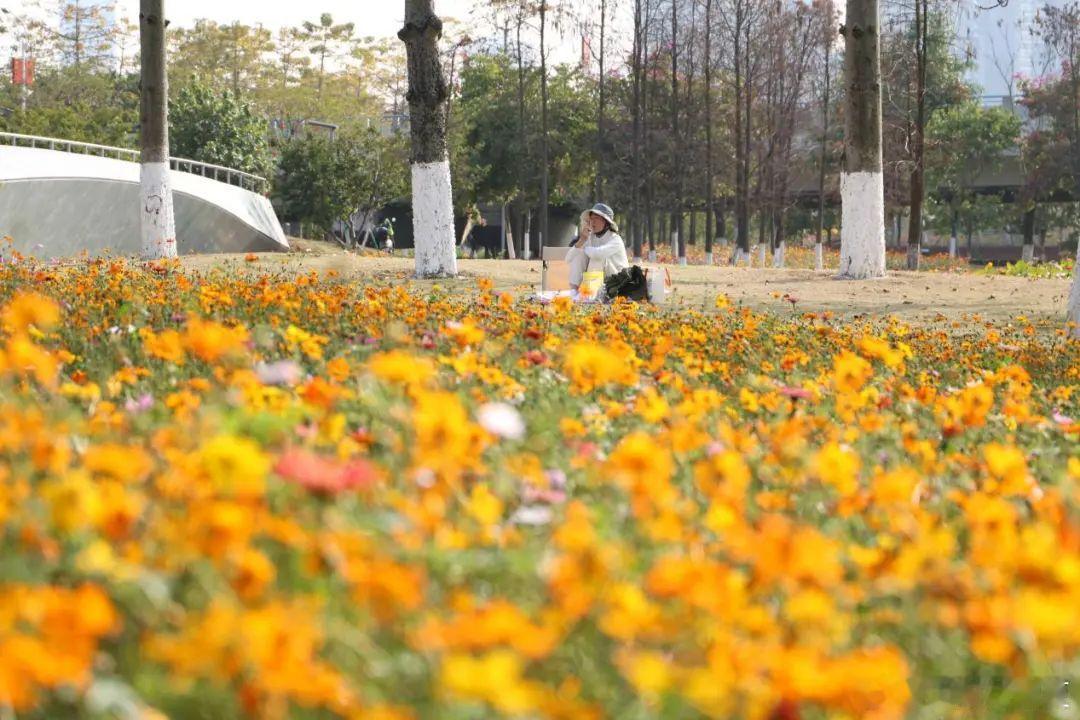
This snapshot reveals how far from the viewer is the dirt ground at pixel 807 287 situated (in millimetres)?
13609

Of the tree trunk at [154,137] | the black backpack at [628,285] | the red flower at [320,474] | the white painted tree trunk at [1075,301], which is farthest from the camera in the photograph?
the tree trunk at [154,137]

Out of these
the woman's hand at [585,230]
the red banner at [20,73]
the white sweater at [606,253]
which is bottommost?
the white sweater at [606,253]

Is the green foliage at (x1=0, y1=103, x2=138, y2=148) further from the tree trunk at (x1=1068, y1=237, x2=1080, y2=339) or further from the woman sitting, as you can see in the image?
the tree trunk at (x1=1068, y1=237, x2=1080, y2=339)

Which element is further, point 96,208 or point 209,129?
point 209,129

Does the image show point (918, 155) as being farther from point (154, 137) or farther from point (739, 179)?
point (154, 137)

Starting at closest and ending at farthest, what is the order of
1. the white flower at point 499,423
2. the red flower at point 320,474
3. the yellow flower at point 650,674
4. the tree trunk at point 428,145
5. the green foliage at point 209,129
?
the yellow flower at point 650,674
the red flower at point 320,474
the white flower at point 499,423
the tree trunk at point 428,145
the green foliage at point 209,129

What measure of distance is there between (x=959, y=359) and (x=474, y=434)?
6128 mm

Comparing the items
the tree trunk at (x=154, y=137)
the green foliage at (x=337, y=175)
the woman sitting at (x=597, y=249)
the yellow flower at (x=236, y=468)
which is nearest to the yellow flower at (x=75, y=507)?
the yellow flower at (x=236, y=468)

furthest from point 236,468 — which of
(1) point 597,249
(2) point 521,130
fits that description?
(2) point 521,130

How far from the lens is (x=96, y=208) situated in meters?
24.5

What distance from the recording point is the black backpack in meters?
11.8

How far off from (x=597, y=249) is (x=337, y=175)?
98.9ft

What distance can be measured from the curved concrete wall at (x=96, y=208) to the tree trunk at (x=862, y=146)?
1079 centimetres

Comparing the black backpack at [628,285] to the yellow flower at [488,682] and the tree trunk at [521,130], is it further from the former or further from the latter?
the tree trunk at [521,130]
